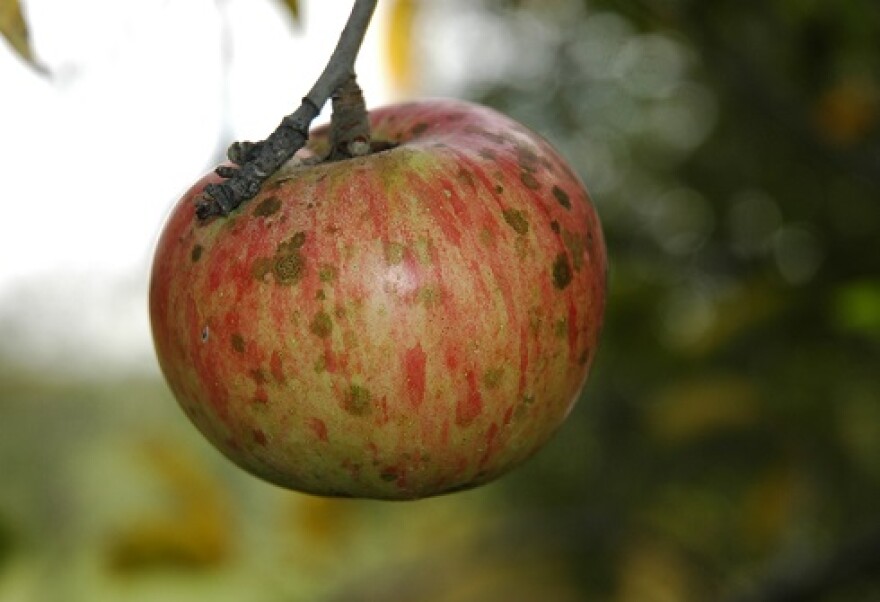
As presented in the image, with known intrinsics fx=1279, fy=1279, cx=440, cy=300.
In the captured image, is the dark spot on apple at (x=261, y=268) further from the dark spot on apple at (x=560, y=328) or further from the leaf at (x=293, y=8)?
the leaf at (x=293, y=8)

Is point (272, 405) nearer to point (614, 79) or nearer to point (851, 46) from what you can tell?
point (851, 46)

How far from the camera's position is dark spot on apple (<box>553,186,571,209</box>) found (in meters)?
0.78

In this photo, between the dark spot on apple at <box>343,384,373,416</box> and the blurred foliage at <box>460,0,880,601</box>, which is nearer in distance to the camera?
the dark spot on apple at <box>343,384,373,416</box>

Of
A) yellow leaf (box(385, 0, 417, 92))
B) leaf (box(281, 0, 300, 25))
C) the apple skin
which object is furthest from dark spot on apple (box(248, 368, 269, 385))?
yellow leaf (box(385, 0, 417, 92))

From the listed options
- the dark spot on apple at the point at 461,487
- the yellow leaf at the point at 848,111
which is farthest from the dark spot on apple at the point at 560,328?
the yellow leaf at the point at 848,111

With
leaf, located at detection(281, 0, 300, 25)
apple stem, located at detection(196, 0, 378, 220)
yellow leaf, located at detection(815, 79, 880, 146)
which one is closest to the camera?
apple stem, located at detection(196, 0, 378, 220)

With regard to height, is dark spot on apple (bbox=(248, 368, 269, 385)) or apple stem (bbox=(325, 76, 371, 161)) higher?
apple stem (bbox=(325, 76, 371, 161))

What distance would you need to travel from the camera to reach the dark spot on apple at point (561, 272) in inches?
29.7

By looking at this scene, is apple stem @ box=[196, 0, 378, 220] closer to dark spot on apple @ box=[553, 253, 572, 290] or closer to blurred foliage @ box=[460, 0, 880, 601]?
dark spot on apple @ box=[553, 253, 572, 290]

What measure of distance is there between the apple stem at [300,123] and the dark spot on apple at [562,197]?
0.49ft

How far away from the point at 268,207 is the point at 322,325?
8 cm

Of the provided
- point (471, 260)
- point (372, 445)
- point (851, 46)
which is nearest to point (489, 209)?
point (471, 260)

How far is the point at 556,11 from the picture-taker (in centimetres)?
223

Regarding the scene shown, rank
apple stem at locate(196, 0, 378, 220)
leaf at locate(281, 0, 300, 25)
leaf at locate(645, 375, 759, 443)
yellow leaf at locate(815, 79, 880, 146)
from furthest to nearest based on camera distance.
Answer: leaf at locate(645, 375, 759, 443), yellow leaf at locate(815, 79, 880, 146), leaf at locate(281, 0, 300, 25), apple stem at locate(196, 0, 378, 220)
